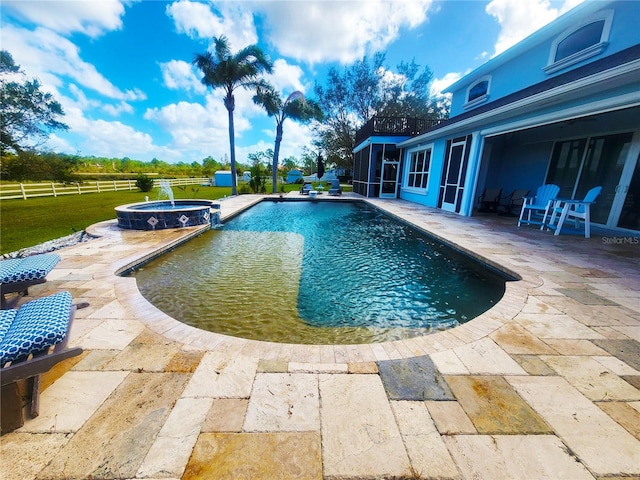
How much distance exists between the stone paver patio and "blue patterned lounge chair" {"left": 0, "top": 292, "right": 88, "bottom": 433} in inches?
5.6

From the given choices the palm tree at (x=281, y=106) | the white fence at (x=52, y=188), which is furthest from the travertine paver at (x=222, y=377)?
the palm tree at (x=281, y=106)

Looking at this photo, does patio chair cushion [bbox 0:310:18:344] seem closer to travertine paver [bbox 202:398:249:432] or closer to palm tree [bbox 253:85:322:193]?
travertine paver [bbox 202:398:249:432]

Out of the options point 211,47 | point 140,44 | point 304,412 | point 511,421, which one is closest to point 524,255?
point 511,421

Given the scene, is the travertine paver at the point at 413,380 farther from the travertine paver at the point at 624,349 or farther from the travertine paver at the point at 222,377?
the travertine paver at the point at 624,349

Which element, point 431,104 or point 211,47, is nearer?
point 211,47

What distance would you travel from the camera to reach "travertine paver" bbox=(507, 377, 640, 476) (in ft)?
4.00

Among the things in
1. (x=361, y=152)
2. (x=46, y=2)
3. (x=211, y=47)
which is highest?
(x=211, y=47)

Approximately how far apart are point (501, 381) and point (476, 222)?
6.73 meters

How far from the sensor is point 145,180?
1672 centimetres

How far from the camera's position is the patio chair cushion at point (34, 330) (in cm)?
134

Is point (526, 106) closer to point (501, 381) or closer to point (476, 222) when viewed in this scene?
point (476, 222)

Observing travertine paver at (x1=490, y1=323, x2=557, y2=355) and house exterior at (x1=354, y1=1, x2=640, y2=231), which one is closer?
travertine paver at (x1=490, y1=323, x2=557, y2=355)

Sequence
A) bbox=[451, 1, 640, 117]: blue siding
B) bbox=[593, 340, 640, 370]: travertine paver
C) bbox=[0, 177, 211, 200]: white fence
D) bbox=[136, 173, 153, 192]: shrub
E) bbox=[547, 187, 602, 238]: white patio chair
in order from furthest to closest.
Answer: bbox=[136, 173, 153, 192]: shrub, bbox=[0, 177, 211, 200]: white fence, bbox=[451, 1, 640, 117]: blue siding, bbox=[547, 187, 602, 238]: white patio chair, bbox=[593, 340, 640, 370]: travertine paver

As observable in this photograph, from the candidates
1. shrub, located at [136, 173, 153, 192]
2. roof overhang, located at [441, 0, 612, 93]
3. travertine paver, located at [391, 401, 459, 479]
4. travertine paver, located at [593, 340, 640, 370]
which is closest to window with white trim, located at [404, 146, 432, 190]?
roof overhang, located at [441, 0, 612, 93]
